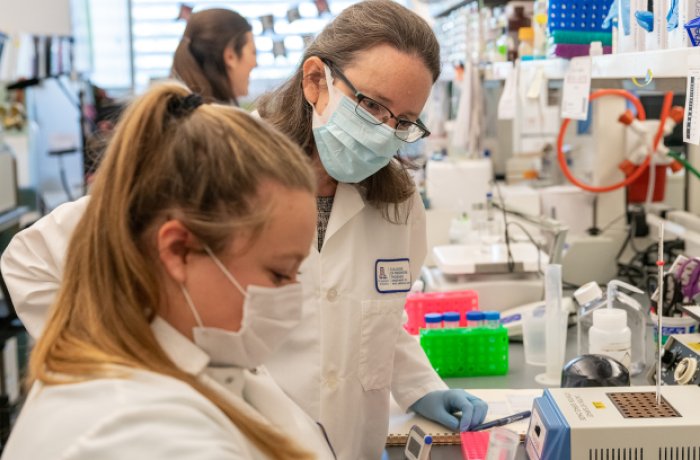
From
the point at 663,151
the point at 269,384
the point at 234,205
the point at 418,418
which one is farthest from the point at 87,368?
the point at 663,151

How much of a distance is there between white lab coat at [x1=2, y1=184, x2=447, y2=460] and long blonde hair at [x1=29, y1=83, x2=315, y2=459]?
66 cm

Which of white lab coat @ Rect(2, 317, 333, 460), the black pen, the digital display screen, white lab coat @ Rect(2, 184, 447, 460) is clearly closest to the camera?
white lab coat @ Rect(2, 317, 333, 460)

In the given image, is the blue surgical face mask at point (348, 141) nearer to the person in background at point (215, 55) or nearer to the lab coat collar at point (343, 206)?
the lab coat collar at point (343, 206)

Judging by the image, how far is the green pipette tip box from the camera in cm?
224

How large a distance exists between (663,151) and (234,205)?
104 inches

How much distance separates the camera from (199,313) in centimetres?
98

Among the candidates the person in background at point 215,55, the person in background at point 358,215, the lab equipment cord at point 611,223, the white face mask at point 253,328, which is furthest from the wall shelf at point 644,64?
the person in background at point 215,55

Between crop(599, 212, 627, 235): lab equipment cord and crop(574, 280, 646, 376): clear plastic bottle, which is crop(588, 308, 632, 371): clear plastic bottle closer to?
crop(574, 280, 646, 376): clear plastic bottle

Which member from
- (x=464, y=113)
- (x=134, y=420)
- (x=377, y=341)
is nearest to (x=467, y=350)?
(x=377, y=341)

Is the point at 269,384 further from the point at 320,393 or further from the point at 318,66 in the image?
the point at 318,66

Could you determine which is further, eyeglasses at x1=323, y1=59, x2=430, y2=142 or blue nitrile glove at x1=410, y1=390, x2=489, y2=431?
blue nitrile glove at x1=410, y1=390, x2=489, y2=431

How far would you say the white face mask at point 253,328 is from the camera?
988 millimetres

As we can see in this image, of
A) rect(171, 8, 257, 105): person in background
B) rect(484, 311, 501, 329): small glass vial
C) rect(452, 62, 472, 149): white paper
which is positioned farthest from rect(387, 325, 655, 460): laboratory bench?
rect(452, 62, 472, 149): white paper

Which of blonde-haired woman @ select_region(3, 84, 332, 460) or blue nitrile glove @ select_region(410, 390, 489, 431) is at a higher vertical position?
blonde-haired woman @ select_region(3, 84, 332, 460)
